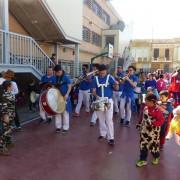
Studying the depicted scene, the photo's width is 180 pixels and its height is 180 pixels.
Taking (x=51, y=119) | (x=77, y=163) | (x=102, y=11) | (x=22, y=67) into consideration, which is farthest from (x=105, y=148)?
(x=102, y=11)

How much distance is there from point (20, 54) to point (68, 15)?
5.05m

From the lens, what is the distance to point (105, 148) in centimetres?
624

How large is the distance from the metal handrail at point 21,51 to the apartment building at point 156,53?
44612mm

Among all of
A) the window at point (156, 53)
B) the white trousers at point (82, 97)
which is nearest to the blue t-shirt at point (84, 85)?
the white trousers at point (82, 97)

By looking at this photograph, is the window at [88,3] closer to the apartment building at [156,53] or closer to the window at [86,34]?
the window at [86,34]

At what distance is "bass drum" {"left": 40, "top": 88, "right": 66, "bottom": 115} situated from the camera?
7059 millimetres

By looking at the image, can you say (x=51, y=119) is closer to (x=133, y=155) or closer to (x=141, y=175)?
(x=133, y=155)

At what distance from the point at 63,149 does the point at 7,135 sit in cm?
114

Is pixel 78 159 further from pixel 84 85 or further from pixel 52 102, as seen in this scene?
pixel 84 85

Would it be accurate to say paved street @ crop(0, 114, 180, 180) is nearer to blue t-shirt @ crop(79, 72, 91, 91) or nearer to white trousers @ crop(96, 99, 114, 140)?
white trousers @ crop(96, 99, 114, 140)

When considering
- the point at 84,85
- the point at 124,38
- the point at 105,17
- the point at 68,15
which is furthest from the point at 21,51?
the point at 124,38

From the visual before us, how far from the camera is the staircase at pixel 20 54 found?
9.11 m

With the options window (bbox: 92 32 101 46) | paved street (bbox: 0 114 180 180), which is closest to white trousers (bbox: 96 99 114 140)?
paved street (bbox: 0 114 180 180)

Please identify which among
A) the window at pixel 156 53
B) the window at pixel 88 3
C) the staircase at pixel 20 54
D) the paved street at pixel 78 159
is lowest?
the paved street at pixel 78 159
